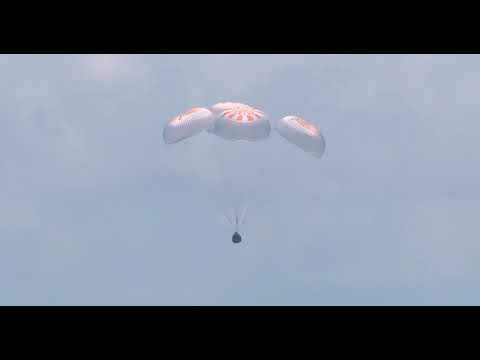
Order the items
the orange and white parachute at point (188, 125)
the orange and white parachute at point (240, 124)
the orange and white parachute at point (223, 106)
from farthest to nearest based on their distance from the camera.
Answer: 1. the orange and white parachute at point (223, 106)
2. the orange and white parachute at point (188, 125)
3. the orange and white parachute at point (240, 124)

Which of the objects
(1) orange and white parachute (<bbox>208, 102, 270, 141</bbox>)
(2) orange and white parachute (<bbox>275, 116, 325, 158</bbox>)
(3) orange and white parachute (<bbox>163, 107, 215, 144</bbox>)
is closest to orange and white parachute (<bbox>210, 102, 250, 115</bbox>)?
(1) orange and white parachute (<bbox>208, 102, 270, 141</bbox>)

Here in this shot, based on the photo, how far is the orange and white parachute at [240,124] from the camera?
105 ft

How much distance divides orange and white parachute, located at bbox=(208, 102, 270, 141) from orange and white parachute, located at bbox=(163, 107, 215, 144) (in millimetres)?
406

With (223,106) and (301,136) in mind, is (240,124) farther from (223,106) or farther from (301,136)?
(301,136)

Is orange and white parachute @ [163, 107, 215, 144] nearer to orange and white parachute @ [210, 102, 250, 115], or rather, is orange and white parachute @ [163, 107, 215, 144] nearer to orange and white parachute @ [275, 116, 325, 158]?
orange and white parachute @ [210, 102, 250, 115]

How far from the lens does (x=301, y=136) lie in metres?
32.9

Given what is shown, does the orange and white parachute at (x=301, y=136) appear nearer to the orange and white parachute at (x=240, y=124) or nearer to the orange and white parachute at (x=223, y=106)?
the orange and white parachute at (x=240, y=124)

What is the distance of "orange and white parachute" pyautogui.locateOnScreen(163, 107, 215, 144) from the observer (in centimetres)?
3250

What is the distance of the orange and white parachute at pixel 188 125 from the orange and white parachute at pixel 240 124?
0.41 metres

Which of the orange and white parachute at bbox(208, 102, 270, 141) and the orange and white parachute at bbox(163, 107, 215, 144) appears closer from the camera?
the orange and white parachute at bbox(208, 102, 270, 141)

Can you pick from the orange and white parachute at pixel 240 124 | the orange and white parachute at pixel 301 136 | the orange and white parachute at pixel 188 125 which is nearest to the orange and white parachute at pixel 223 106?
the orange and white parachute at pixel 240 124

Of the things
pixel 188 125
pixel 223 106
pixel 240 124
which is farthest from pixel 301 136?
pixel 188 125
